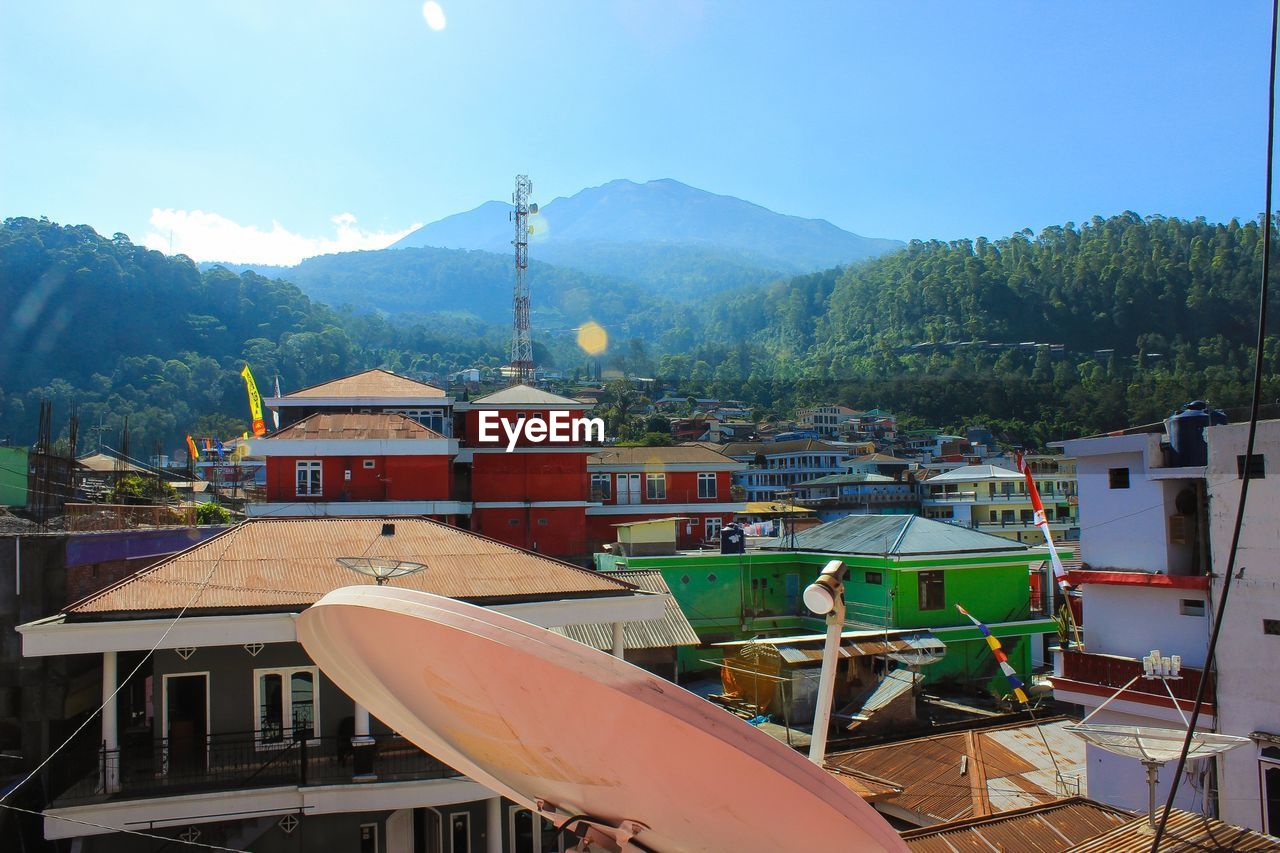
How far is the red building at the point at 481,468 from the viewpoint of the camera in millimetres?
32125

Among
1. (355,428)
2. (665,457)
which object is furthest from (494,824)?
(665,457)

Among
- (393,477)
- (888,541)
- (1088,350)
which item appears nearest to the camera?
(888,541)

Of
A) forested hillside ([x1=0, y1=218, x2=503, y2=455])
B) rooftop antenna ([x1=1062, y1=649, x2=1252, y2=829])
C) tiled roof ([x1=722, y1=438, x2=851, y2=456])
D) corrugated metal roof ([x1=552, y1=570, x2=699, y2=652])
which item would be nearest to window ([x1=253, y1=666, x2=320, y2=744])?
corrugated metal roof ([x1=552, y1=570, x2=699, y2=652])

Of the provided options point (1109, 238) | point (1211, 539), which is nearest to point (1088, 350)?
point (1109, 238)

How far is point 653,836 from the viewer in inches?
165


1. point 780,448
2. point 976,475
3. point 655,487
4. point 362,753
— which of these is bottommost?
point 362,753

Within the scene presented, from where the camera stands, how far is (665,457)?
41.7 metres

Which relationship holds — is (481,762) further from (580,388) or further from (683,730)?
(580,388)

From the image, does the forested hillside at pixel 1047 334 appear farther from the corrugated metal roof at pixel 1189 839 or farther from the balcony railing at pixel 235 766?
the balcony railing at pixel 235 766

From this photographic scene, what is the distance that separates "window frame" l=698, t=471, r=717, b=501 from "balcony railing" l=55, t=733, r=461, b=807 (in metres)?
29.9

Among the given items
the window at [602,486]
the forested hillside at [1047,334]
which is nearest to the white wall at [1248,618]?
the window at [602,486]

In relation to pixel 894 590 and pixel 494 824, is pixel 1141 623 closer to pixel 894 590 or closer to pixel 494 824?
pixel 894 590

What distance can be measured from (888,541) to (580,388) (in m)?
96.8

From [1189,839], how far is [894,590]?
16393 millimetres
